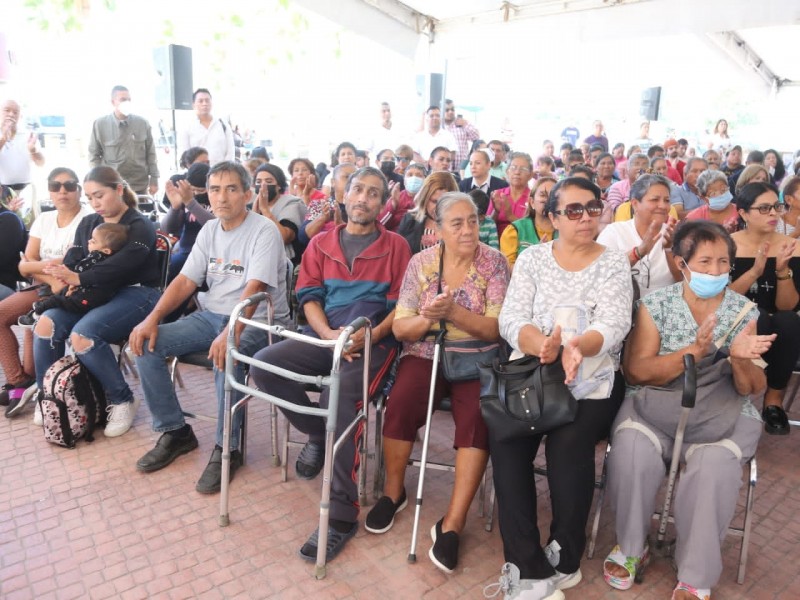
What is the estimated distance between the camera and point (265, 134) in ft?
58.3

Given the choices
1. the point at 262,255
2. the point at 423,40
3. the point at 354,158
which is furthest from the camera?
the point at 423,40

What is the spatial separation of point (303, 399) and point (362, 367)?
37 cm

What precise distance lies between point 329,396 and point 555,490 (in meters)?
0.98

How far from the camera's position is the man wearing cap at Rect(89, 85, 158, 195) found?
6410 millimetres

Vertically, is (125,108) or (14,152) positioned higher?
(125,108)

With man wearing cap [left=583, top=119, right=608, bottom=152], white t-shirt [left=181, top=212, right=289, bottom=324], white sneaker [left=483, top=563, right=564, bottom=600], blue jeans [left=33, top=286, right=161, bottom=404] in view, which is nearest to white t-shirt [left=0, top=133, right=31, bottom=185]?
blue jeans [left=33, top=286, right=161, bottom=404]

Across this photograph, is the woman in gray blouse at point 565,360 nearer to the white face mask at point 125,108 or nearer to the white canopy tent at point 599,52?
the white face mask at point 125,108

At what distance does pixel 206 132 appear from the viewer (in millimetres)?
6680

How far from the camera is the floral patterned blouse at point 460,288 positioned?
2.82 meters

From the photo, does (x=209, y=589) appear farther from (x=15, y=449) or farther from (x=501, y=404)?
(x=15, y=449)

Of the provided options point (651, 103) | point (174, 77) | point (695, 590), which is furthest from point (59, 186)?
point (651, 103)

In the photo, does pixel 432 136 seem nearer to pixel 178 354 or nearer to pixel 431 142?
pixel 431 142

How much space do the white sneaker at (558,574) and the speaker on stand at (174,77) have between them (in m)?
6.83

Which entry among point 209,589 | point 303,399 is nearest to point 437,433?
point 303,399
